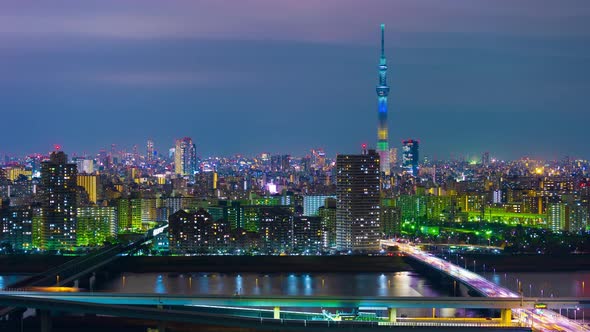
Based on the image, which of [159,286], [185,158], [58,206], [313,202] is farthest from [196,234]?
[185,158]

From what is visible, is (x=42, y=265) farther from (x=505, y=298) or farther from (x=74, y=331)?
(x=505, y=298)

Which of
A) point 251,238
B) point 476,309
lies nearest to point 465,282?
point 476,309

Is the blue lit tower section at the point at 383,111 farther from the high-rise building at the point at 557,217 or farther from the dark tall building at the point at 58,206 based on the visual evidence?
the dark tall building at the point at 58,206

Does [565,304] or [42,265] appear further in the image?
[42,265]

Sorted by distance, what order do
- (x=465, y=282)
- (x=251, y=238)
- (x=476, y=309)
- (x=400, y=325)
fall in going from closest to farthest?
1. (x=400, y=325)
2. (x=476, y=309)
3. (x=465, y=282)
4. (x=251, y=238)

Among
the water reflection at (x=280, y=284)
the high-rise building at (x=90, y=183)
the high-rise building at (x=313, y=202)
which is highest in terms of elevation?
the high-rise building at (x=90, y=183)

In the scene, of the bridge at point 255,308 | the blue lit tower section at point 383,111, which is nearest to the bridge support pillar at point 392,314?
the bridge at point 255,308

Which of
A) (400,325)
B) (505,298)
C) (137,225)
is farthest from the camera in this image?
(137,225)

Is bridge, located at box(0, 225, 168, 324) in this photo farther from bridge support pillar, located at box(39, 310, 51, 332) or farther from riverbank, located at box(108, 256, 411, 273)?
bridge support pillar, located at box(39, 310, 51, 332)
